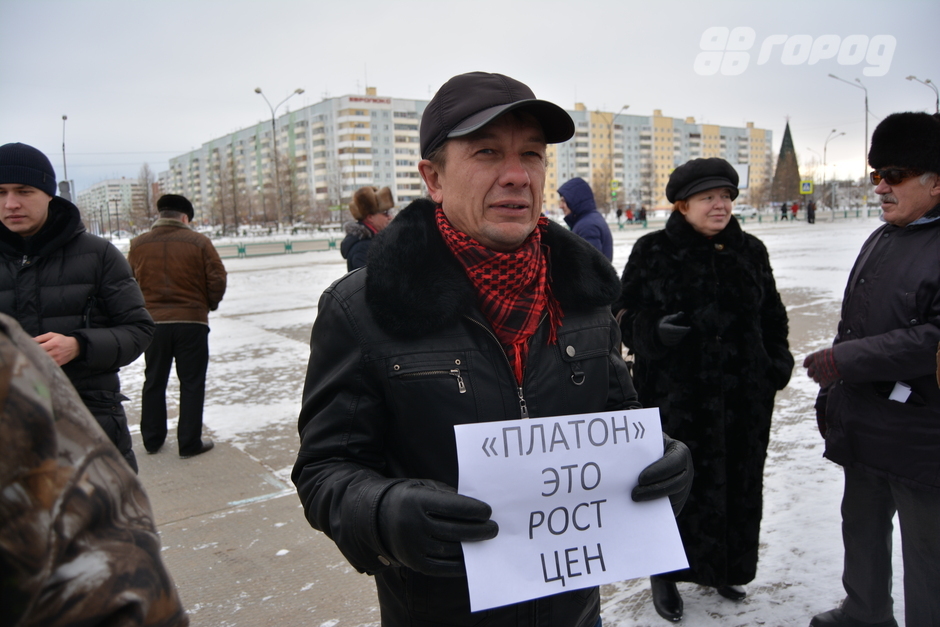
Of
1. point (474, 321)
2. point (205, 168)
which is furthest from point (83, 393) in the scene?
point (205, 168)

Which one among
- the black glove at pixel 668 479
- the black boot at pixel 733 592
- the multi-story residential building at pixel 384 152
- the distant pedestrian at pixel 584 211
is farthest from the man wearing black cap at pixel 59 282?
the multi-story residential building at pixel 384 152

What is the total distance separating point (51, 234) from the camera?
2.95m

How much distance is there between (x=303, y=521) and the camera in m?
3.92

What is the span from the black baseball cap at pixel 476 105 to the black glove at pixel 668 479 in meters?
0.90

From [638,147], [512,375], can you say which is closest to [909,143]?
[512,375]

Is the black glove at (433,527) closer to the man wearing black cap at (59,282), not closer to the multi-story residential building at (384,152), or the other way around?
the man wearing black cap at (59,282)

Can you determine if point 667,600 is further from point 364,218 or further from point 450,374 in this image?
point 364,218

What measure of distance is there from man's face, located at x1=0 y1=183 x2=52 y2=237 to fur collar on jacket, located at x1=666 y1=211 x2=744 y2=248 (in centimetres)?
289

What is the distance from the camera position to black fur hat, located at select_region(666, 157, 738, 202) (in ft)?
9.84

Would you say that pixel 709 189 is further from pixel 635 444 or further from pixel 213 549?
pixel 213 549

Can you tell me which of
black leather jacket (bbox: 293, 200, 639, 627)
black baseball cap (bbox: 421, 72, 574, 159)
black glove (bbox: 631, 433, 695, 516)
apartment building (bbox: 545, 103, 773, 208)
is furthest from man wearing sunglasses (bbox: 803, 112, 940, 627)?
apartment building (bbox: 545, 103, 773, 208)

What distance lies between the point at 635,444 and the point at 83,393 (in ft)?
8.23

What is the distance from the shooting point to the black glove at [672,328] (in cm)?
293

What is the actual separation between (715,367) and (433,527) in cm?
205
